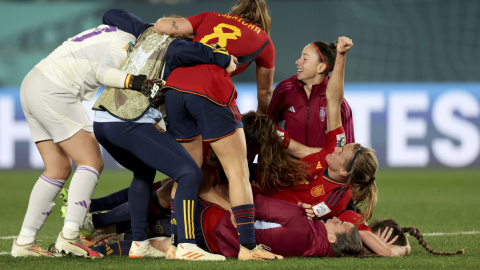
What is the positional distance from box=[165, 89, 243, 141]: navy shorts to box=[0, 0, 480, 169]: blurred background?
7436 mm

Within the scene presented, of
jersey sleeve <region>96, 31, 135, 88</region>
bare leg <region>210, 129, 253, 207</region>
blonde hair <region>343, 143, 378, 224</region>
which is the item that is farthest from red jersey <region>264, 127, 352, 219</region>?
jersey sleeve <region>96, 31, 135, 88</region>

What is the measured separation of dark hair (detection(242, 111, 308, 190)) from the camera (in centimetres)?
524

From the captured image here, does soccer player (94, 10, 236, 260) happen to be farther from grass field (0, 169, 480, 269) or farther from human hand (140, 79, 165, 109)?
grass field (0, 169, 480, 269)

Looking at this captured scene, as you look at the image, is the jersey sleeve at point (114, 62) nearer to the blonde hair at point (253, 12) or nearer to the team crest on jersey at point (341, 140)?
the blonde hair at point (253, 12)

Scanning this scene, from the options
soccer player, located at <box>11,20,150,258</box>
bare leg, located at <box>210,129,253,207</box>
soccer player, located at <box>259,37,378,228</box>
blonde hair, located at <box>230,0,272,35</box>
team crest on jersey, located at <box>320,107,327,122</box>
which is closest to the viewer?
bare leg, located at <box>210,129,253,207</box>

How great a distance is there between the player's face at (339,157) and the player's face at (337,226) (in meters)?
0.42

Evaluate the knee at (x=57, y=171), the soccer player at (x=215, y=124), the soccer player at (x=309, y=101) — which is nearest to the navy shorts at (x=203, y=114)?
the soccer player at (x=215, y=124)

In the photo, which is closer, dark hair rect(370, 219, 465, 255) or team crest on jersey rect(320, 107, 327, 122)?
dark hair rect(370, 219, 465, 255)

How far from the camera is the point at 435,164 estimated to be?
11969 mm

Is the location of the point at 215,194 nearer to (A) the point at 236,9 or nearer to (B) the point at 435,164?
(A) the point at 236,9

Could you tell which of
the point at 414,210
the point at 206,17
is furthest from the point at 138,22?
the point at 414,210

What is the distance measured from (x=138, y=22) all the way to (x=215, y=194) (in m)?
1.36

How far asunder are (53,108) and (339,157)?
2038mm

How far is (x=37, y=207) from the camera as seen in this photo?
5160mm
